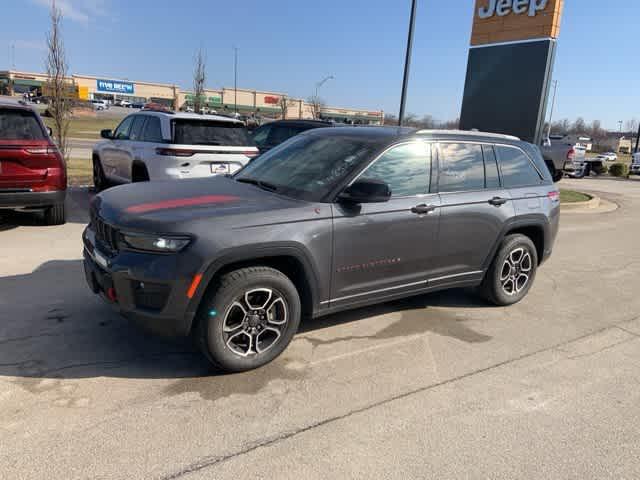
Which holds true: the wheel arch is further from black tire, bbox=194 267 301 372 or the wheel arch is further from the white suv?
the white suv

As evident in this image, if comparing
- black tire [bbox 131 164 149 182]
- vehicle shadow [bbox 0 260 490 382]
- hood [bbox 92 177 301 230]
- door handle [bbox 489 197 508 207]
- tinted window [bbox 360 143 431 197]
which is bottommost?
vehicle shadow [bbox 0 260 490 382]

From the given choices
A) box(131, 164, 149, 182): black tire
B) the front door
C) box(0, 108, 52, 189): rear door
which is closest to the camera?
the front door

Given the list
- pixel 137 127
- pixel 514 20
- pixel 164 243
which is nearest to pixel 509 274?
pixel 164 243

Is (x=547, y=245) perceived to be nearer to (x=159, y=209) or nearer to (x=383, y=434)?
(x=383, y=434)

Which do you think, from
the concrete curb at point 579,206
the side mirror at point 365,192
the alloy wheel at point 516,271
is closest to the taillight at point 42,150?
the side mirror at point 365,192

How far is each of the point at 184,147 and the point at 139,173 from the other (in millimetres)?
1212

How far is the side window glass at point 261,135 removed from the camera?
34.3ft

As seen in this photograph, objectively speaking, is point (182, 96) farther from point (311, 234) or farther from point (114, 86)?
point (311, 234)

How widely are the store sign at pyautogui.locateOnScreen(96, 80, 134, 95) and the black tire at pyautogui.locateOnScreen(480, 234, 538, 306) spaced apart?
111177 millimetres

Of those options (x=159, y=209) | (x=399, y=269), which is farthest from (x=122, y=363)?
(x=399, y=269)

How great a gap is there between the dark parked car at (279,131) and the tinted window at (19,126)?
425 centimetres

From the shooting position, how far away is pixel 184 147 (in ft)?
23.8

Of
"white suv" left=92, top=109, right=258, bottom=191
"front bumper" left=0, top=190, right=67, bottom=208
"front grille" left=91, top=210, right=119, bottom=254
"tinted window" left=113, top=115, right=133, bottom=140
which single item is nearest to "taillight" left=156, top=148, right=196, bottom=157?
"white suv" left=92, top=109, right=258, bottom=191

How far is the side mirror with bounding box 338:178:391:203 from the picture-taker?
11.7ft
